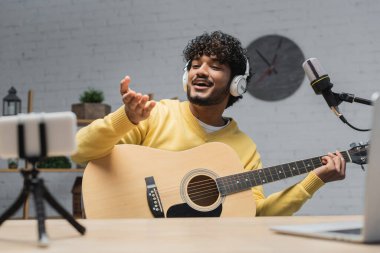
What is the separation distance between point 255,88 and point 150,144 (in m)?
2.35

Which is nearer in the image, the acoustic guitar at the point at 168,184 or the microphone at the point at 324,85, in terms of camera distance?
the microphone at the point at 324,85

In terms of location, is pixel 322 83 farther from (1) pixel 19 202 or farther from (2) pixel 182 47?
(2) pixel 182 47

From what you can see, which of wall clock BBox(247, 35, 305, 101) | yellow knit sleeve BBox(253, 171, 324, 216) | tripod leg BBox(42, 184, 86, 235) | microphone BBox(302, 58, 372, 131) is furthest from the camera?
wall clock BBox(247, 35, 305, 101)

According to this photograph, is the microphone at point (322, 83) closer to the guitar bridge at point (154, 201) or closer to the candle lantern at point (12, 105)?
the guitar bridge at point (154, 201)

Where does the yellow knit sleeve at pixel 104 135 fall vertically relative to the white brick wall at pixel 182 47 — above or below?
below

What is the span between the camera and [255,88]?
4105 millimetres

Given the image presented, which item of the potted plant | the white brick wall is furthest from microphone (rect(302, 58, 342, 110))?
the potted plant

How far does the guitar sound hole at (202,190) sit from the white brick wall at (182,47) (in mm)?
2375

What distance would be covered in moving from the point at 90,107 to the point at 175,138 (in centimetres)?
216

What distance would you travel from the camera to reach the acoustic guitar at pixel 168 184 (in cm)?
164

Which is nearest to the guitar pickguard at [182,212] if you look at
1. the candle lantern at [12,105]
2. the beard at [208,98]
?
the beard at [208,98]

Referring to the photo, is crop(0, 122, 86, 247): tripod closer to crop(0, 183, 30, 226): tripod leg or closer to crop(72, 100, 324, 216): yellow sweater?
crop(0, 183, 30, 226): tripod leg

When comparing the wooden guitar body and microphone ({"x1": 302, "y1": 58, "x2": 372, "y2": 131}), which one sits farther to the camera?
the wooden guitar body

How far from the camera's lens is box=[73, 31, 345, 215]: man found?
1.68 meters
